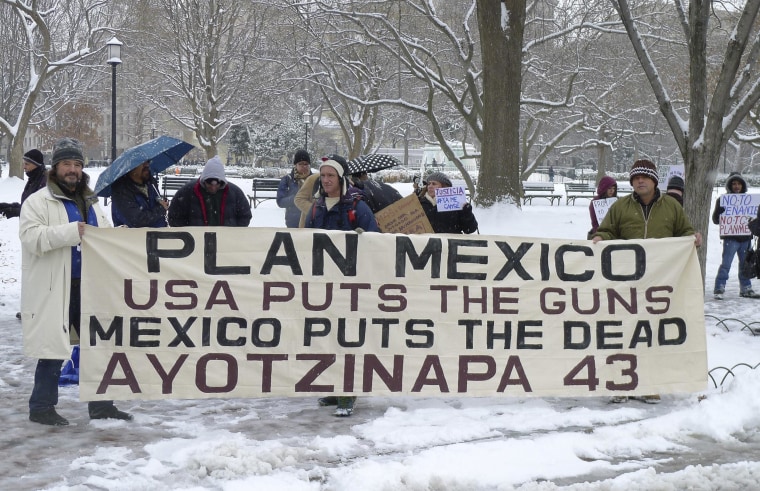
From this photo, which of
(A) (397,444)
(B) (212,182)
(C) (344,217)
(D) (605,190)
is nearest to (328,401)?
(A) (397,444)

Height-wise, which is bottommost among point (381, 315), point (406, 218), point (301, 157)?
point (381, 315)

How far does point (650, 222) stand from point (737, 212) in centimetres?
667

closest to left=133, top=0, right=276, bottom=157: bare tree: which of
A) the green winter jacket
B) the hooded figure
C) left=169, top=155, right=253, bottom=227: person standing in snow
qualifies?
left=169, top=155, right=253, bottom=227: person standing in snow

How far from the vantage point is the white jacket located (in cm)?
616

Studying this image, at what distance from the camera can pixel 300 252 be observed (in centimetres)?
672

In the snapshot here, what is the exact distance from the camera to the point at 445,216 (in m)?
8.64

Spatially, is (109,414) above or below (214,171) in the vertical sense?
below

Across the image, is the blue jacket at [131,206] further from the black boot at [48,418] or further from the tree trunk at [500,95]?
the tree trunk at [500,95]

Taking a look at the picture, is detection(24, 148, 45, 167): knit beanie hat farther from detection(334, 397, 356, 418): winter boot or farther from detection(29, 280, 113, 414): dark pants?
detection(334, 397, 356, 418): winter boot

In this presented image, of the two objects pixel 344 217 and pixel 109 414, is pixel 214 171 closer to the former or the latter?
pixel 344 217

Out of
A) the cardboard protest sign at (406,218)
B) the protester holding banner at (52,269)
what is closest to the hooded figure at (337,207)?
the cardboard protest sign at (406,218)

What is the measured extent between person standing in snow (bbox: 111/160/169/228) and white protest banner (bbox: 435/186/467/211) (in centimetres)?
256

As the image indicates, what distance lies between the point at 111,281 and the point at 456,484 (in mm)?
2792

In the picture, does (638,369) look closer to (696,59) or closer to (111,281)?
(111,281)
